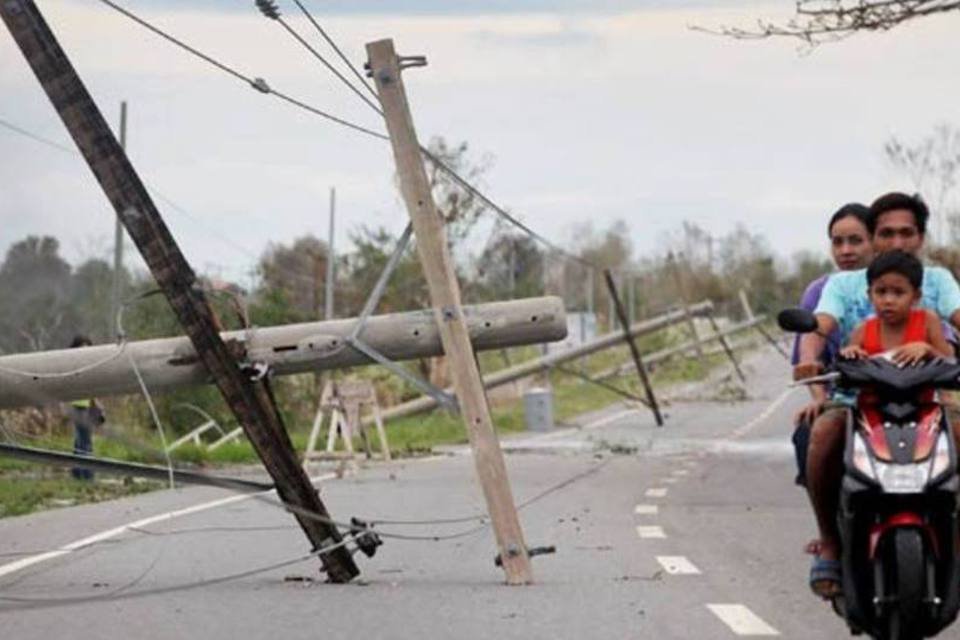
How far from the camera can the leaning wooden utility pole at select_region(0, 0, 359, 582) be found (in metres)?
9.74

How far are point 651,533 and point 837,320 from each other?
226 inches

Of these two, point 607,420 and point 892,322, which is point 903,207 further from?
point 607,420

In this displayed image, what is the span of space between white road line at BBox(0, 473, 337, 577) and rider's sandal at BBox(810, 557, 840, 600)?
4.13 metres

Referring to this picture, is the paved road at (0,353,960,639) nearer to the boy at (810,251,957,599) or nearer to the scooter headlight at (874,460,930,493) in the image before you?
the boy at (810,251,957,599)

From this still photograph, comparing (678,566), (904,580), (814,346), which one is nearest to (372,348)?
(678,566)

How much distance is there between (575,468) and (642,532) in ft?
28.8

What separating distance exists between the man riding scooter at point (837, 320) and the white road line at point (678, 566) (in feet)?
8.55

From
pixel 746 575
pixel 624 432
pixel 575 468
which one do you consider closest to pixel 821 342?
pixel 746 575

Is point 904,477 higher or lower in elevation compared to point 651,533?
higher

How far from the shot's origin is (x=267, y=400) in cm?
1088

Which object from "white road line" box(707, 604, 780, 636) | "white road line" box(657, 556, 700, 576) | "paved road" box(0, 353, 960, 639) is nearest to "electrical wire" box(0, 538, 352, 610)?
"paved road" box(0, 353, 960, 639)

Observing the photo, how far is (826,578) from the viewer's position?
754 centimetres

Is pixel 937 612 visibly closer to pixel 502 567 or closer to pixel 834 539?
pixel 834 539

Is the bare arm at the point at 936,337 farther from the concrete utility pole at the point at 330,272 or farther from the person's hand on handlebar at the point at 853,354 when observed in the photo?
the concrete utility pole at the point at 330,272
